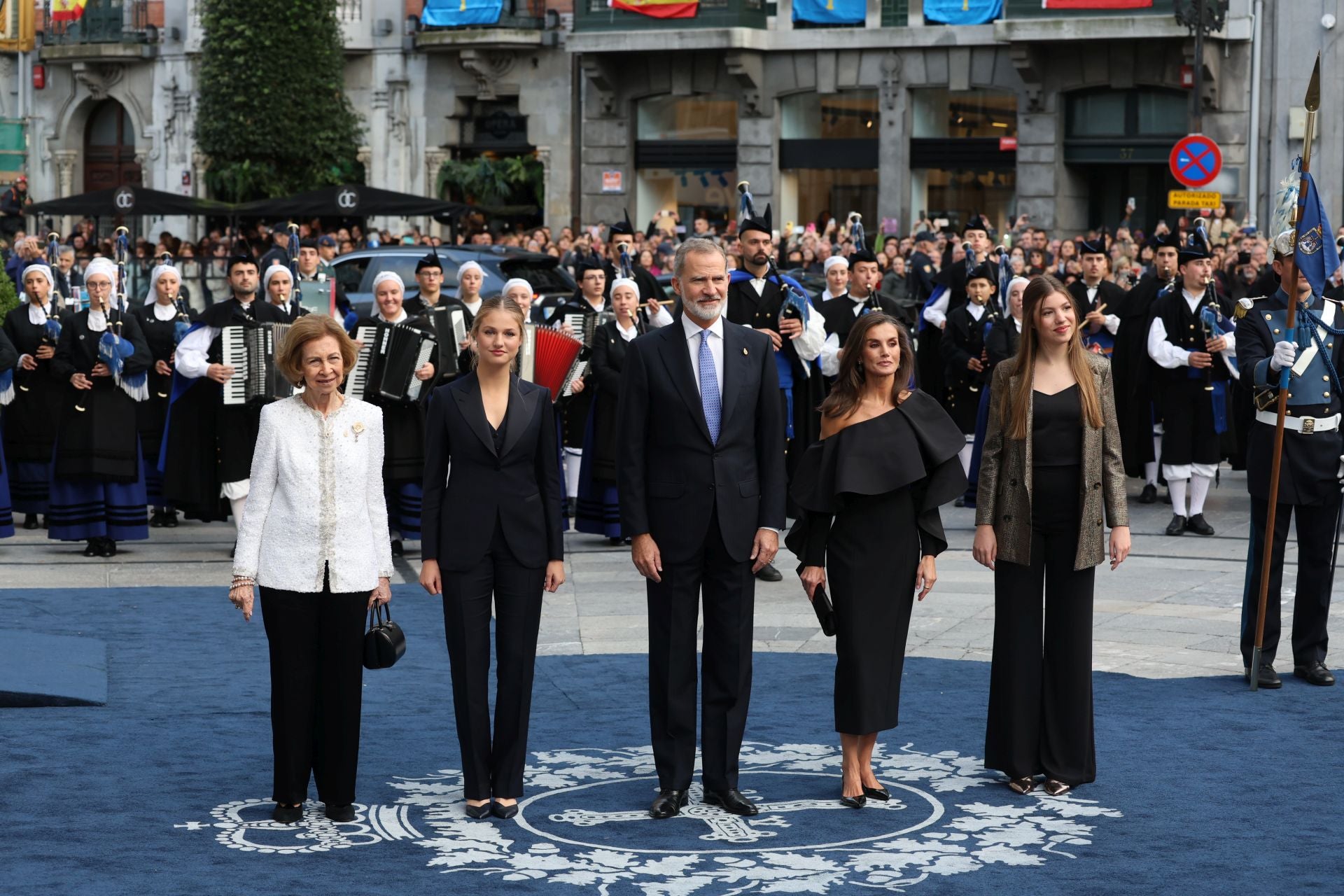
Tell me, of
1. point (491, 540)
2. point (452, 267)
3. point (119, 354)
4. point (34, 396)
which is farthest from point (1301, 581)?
point (452, 267)

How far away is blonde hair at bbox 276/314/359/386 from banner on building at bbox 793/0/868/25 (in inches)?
1134

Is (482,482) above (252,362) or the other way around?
the other way around

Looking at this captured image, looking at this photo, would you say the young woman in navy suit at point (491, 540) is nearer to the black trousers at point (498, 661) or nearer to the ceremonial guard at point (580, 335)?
the black trousers at point (498, 661)

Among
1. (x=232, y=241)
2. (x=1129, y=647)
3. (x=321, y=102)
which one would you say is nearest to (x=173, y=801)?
(x=1129, y=647)

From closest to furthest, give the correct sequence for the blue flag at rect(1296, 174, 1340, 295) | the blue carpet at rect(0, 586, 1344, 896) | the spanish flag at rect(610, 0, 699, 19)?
1. the blue carpet at rect(0, 586, 1344, 896)
2. the blue flag at rect(1296, 174, 1340, 295)
3. the spanish flag at rect(610, 0, 699, 19)

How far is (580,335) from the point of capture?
14.0m

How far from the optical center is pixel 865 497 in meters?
7.52

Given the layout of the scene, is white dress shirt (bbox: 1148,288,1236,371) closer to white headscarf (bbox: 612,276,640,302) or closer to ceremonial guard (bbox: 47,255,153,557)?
white headscarf (bbox: 612,276,640,302)

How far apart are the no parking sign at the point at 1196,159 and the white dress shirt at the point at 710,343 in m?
16.1

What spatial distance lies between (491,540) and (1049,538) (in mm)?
2051

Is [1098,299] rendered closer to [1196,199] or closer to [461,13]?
[1196,199]

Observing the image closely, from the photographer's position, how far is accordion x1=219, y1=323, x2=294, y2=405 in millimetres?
13070

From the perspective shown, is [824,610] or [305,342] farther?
[824,610]

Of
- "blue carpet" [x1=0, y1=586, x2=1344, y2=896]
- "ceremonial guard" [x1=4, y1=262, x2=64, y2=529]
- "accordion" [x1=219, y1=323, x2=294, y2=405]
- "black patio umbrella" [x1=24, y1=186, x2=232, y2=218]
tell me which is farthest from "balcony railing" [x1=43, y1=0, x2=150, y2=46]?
"blue carpet" [x1=0, y1=586, x2=1344, y2=896]
